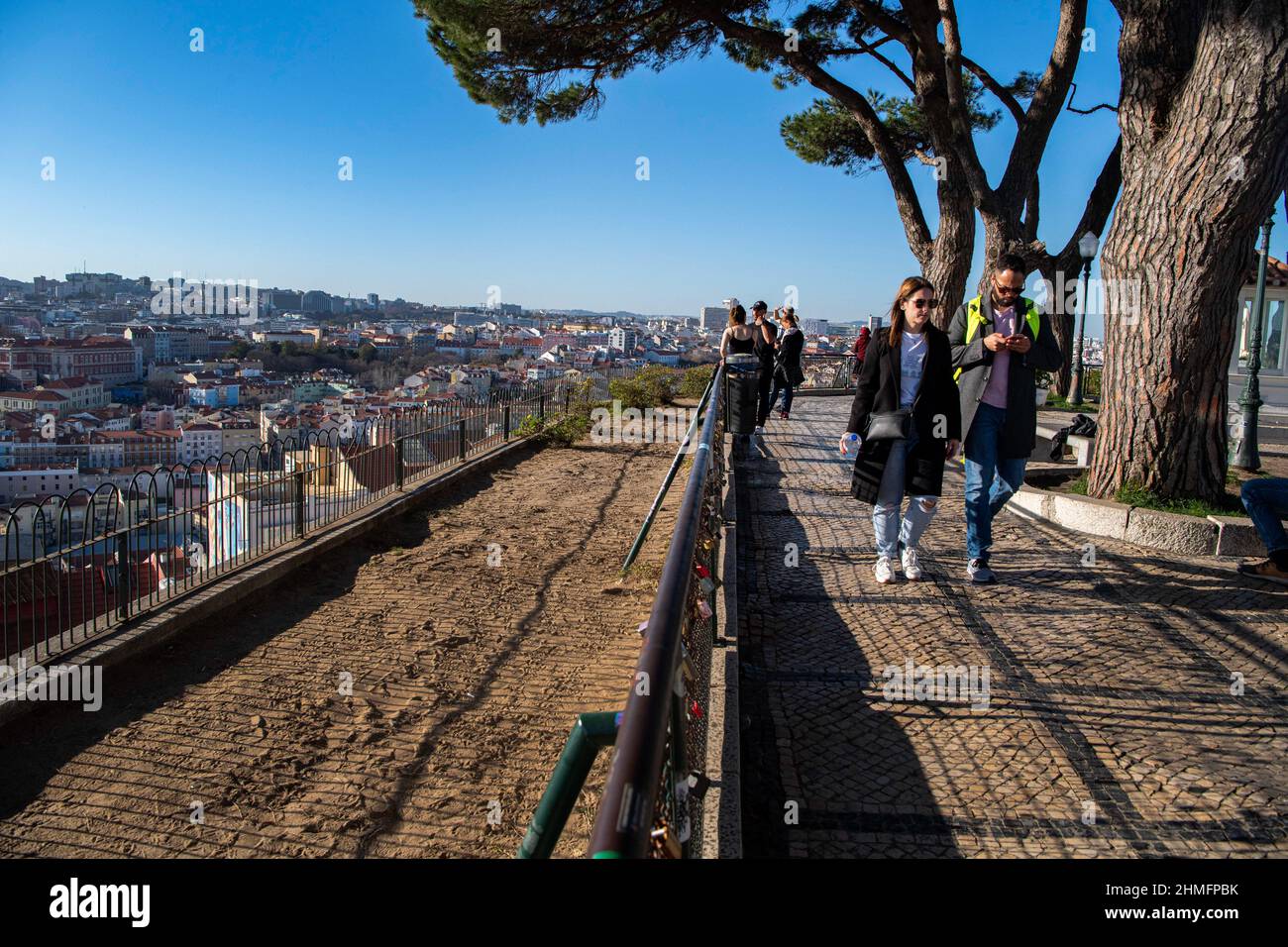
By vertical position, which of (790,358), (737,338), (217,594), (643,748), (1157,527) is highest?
(737,338)

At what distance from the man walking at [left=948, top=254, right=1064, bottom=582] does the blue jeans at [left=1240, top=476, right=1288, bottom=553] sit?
1.69 metres

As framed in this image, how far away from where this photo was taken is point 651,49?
15.2 m

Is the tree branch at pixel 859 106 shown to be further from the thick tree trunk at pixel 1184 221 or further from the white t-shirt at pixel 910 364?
the white t-shirt at pixel 910 364

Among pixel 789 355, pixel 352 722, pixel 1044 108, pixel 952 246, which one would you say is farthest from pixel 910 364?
pixel 1044 108

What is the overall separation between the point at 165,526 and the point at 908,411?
4.80m

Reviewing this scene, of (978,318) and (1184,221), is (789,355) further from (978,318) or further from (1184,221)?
(978,318)

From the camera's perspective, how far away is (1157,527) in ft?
22.5

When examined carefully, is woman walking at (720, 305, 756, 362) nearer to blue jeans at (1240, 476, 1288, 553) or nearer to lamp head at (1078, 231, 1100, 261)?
blue jeans at (1240, 476, 1288, 553)

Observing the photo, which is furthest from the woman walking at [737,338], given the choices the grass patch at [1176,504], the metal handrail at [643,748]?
the metal handrail at [643,748]

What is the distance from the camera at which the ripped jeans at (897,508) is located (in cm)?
568

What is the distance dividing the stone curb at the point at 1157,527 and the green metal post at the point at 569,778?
6334 millimetres
